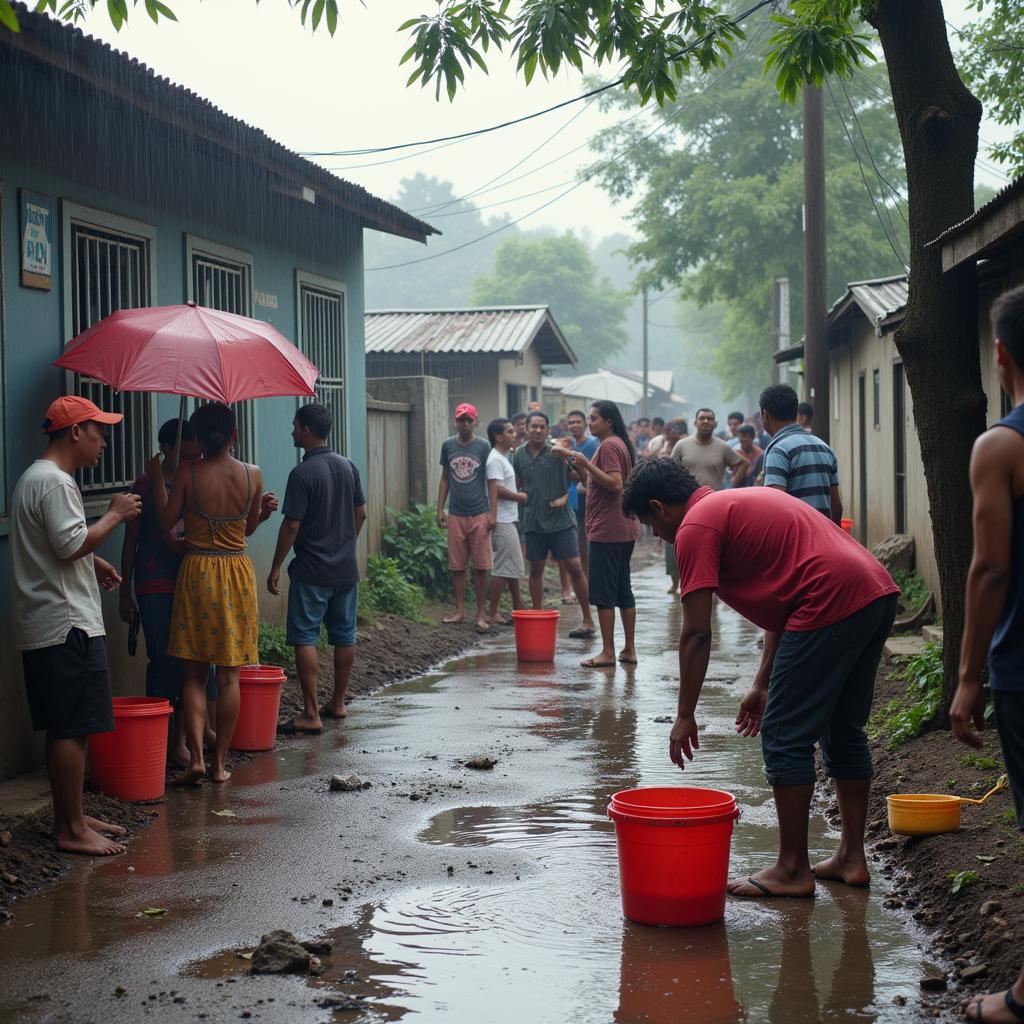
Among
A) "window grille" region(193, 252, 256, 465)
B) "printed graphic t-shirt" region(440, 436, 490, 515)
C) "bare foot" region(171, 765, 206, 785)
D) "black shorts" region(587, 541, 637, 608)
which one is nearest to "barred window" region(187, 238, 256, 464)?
"window grille" region(193, 252, 256, 465)

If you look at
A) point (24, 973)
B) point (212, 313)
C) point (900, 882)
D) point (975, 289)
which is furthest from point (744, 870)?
point (212, 313)

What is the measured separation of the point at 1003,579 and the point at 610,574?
742 centimetres

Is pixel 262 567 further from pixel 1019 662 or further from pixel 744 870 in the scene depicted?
pixel 1019 662

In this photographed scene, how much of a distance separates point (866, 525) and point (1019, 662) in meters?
15.3

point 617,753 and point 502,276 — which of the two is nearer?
point 617,753

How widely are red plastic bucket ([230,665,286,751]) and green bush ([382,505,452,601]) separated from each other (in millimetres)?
6833

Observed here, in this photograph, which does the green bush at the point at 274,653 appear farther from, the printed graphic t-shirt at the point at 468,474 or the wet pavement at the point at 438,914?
the printed graphic t-shirt at the point at 468,474

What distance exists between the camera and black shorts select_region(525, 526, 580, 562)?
1355 centimetres

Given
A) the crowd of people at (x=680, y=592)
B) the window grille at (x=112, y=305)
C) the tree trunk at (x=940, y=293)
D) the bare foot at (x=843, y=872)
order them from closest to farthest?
the crowd of people at (x=680, y=592) → the bare foot at (x=843, y=872) → the tree trunk at (x=940, y=293) → the window grille at (x=112, y=305)

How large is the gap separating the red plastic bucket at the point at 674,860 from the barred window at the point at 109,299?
4.64 meters

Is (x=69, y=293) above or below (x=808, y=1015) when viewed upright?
above

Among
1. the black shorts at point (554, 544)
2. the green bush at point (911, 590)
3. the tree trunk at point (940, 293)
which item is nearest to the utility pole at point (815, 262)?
the green bush at point (911, 590)

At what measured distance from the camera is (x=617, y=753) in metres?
8.15

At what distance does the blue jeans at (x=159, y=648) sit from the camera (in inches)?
301
